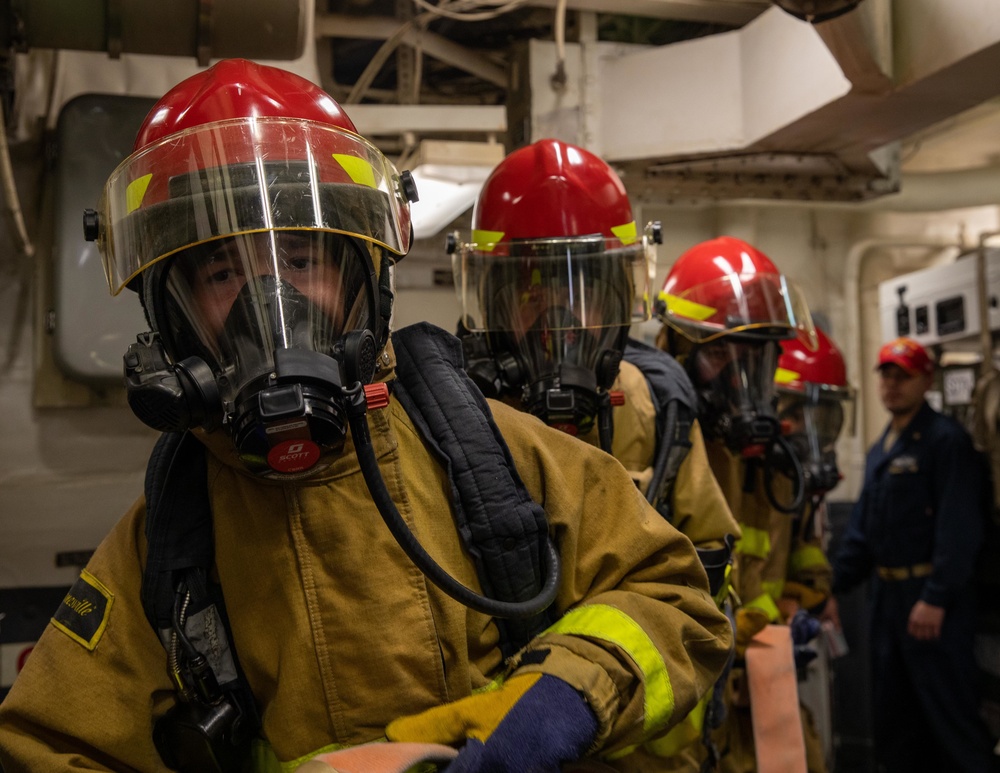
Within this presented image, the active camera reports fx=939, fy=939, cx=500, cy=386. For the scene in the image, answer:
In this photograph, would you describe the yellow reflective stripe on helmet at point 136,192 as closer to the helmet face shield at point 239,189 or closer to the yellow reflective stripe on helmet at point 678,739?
the helmet face shield at point 239,189

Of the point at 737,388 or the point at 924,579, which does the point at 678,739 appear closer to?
the point at 737,388

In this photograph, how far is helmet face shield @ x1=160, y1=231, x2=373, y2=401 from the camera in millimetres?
1234

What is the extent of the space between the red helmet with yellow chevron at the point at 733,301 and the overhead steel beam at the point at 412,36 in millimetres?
1547

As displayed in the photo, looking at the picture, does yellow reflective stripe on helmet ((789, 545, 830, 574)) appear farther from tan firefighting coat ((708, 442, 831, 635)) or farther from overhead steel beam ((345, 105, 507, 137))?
overhead steel beam ((345, 105, 507, 137))

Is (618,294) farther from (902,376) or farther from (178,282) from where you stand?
(902,376)

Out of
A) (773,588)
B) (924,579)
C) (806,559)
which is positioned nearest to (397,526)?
(773,588)

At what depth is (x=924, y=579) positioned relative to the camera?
4.54 meters

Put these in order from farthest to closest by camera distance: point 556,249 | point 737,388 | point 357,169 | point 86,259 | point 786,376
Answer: point 786,376, point 737,388, point 86,259, point 556,249, point 357,169

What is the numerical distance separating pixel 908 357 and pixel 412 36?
2.93m

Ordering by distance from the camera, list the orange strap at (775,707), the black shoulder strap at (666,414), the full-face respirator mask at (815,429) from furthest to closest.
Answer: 1. the full-face respirator mask at (815,429)
2. the orange strap at (775,707)
3. the black shoulder strap at (666,414)

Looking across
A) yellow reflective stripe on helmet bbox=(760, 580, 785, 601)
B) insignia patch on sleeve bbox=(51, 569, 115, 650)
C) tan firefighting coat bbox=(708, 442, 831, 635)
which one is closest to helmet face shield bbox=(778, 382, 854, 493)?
tan firefighting coat bbox=(708, 442, 831, 635)

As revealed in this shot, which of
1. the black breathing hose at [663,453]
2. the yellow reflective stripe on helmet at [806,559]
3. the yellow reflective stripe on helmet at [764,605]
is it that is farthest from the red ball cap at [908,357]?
the black breathing hose at [663,453]

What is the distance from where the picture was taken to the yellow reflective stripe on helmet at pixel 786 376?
12.8 ft

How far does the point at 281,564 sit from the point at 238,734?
0.88ft
